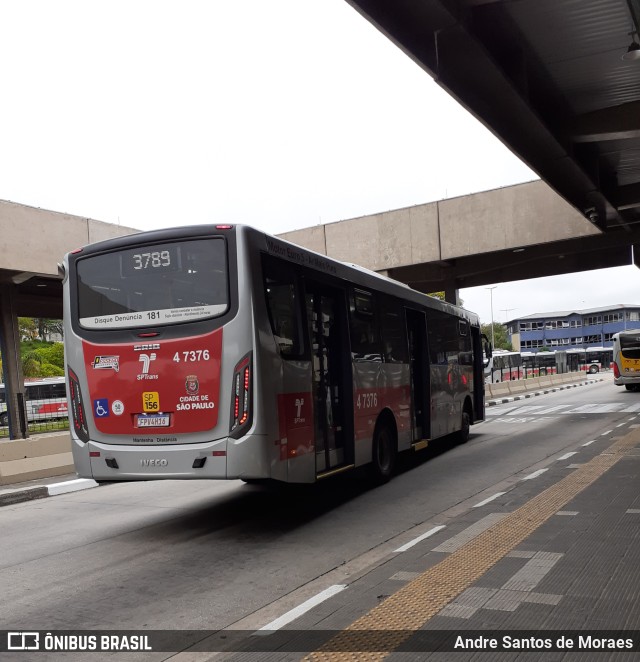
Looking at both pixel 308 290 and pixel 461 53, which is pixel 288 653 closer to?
pixel 308 290

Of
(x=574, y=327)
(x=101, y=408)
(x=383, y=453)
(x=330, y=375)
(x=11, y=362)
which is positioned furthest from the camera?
(x=574, y=327)

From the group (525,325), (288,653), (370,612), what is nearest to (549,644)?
(370,612)

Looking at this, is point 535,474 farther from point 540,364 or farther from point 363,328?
point 540,364

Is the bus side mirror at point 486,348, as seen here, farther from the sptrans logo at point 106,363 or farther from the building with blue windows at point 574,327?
the building with blue windows at point 574,327

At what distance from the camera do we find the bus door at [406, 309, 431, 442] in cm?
1217

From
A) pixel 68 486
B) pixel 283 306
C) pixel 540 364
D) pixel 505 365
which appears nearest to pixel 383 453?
pixel 283 306

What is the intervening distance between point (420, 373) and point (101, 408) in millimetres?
6351

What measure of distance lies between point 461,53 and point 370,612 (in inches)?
331

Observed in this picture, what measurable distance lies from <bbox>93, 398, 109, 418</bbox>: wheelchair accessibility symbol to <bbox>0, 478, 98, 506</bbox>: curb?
3010 mm

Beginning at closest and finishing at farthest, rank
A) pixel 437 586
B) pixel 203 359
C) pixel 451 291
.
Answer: pixel 437 586, pixel 203 359, pixel 451 291

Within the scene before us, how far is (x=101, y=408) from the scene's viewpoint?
7523mm

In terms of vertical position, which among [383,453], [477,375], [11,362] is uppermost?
[11,362]

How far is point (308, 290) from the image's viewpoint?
27.5ft

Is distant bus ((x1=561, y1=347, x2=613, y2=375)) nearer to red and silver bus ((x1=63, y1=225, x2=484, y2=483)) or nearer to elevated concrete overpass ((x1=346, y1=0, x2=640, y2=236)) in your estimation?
elevated concrete overpass ((x1=346, y1=0, x2=640, y2=236))
